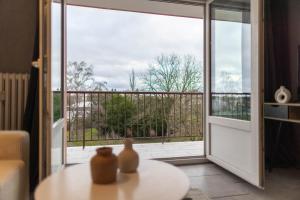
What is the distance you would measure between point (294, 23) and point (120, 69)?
2.81 meters

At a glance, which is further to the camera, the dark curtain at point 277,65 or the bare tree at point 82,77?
the bare tree at point 82,77

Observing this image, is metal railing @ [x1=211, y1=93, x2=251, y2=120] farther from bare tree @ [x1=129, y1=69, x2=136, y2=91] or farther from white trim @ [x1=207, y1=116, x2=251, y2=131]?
bare tree @ [x1=129, y1=69, x2=136, y2=91]

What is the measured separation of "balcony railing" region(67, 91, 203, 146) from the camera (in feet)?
14.0

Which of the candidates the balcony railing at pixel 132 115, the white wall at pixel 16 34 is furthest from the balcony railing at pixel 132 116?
the white wall at pixel 16 34

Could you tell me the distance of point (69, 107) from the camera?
418 cm

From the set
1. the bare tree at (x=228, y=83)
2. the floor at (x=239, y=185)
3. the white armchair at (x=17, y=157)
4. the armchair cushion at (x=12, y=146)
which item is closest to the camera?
the white armchair at (x=17, y=157)

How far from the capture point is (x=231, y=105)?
9.64ft

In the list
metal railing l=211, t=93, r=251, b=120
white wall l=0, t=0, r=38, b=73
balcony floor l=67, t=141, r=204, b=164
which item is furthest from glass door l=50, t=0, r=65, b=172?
metal railing l=211, t=93, r=251, b=120

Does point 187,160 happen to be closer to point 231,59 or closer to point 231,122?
point 231,122

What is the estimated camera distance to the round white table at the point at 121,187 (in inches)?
43.9

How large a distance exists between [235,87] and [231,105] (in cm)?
22

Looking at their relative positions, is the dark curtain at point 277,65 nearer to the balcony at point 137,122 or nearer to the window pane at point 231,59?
the window pane at point 231,59

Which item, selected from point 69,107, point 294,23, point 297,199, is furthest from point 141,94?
point 297,199

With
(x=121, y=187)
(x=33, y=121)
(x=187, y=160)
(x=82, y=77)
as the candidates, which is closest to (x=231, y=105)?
(x=187, y=160)
